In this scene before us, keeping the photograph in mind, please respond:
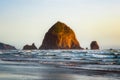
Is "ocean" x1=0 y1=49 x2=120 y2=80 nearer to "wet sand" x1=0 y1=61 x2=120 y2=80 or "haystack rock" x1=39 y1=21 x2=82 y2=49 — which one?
"wet sand" x1=0 y1=61 x2=120 y2=80

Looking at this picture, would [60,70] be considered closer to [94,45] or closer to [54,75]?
[54,75]

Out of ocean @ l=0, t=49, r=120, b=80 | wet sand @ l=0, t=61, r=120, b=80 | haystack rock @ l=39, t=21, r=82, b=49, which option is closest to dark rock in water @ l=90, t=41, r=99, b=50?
haystack rock @ l=39, t=21, r=82, b=49

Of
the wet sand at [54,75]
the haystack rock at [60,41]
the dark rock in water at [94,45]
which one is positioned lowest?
the wet sand at [54,75]

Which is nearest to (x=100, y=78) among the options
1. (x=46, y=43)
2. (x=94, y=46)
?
(x=94, y=46)

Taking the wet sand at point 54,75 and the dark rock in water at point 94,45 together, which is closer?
the wet sand at point 54,75

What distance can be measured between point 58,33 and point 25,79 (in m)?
180

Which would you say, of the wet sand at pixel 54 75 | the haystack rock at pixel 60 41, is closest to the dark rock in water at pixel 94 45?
the haystack rock at pixel 60 41

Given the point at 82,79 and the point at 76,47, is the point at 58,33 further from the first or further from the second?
the point at 82,79

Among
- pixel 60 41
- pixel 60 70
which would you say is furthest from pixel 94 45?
pixel 60 70

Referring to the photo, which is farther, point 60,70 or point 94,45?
point 94,45

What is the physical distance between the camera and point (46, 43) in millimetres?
193875

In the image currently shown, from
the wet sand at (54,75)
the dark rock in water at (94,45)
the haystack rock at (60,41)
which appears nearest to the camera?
the wet sand at (54,75)

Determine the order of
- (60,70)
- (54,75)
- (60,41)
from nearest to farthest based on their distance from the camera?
(54,75)
(60,70)
(60,41)

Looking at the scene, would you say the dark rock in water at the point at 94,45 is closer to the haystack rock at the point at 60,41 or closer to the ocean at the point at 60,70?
the haystack rock at the point at 60,41
